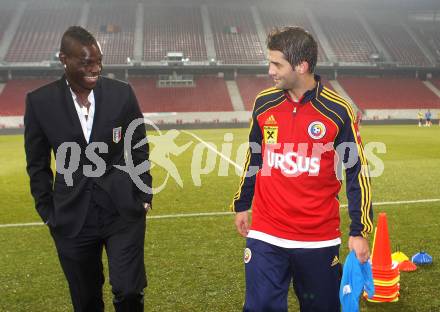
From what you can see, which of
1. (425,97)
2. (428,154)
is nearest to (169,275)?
(428,154)

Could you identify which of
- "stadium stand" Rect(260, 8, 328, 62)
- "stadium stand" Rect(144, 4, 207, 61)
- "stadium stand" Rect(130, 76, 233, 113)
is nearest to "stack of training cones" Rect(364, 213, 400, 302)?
"stadium stand" Rect(130, 76, 233, 113)

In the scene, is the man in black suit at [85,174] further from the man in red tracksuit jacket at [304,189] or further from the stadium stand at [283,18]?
the stadium stand at [283,18]

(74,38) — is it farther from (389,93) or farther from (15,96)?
(389,93)

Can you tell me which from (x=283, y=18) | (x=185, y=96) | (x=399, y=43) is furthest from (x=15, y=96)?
(x=399, y=43)

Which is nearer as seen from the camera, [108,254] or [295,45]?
[295,45]

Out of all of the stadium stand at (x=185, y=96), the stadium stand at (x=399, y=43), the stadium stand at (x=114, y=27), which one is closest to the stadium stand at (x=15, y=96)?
the stadium stand at (x=114, y=27)

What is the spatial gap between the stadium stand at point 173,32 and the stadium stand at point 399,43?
1802cm

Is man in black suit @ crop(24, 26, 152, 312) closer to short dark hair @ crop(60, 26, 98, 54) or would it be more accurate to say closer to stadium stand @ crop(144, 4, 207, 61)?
short dark hair @ crop(60, 26, 98, 54)

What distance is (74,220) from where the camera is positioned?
2.82m

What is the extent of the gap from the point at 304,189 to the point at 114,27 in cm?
4772

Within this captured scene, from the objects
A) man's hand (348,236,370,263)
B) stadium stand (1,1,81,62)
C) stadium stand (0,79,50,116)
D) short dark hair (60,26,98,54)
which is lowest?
stadium stand (0,79,50,116)

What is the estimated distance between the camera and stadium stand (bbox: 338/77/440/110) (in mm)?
40431

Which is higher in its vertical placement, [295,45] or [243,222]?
[295,45]

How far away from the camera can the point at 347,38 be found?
161ft
